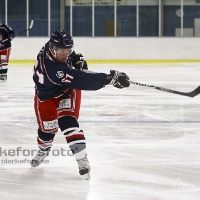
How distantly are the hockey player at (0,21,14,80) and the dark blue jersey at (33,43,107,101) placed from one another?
6425 mm

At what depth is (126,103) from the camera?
6.78m

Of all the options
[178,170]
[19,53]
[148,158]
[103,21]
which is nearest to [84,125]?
[148,158]

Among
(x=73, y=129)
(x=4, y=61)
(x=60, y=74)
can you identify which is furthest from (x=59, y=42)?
(x=4, y=61)

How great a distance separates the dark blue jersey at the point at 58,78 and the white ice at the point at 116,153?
45cm

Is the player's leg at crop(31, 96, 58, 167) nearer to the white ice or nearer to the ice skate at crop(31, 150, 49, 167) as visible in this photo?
the ice skate at crop(31, 150, 49, 167)

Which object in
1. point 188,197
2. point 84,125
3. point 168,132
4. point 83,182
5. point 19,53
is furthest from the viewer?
point 19,53

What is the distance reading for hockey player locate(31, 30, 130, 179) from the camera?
312 cm

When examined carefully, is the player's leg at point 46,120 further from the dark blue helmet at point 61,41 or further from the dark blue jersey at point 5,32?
the dark blue jersey at point 5,32

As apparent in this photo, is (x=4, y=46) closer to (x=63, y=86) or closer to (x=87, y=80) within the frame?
(x=63, y=86)

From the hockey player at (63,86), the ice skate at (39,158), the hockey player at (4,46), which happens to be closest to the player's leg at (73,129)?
the hockey player at (63,86)

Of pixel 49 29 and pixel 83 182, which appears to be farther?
pixel 49 29

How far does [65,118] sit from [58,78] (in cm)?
29

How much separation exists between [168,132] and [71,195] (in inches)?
78.6

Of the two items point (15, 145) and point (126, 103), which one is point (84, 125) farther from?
point (126, 103)
